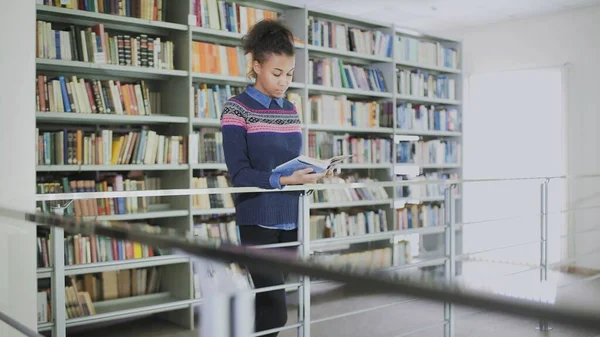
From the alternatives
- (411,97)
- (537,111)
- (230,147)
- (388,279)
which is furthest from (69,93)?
(537,111)

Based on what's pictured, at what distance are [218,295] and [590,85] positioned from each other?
19.6 feet

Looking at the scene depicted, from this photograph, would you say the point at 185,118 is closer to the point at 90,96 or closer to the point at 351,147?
the point at 90,96

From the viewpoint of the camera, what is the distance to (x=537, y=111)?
6324mm

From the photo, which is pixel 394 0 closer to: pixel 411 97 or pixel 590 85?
pixel 411 97

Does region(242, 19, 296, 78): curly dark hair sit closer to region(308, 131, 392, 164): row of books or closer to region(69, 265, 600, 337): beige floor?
region(69, 265, 600, 337): beige floor

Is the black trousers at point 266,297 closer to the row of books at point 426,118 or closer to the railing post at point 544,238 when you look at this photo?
the railing post at point 544,238

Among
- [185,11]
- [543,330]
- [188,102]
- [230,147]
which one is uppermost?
[185,11]

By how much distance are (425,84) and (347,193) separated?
1412 millimetres

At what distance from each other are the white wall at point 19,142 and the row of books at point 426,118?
144 inches

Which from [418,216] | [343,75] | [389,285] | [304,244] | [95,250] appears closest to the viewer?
[389,285]

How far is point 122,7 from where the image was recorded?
12.4 feet

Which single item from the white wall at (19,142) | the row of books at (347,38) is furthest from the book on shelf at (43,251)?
the row of books at (347,38)

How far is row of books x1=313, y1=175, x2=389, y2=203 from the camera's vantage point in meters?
4.91

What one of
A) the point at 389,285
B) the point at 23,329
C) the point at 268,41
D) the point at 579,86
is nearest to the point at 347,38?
the point at 579,86
